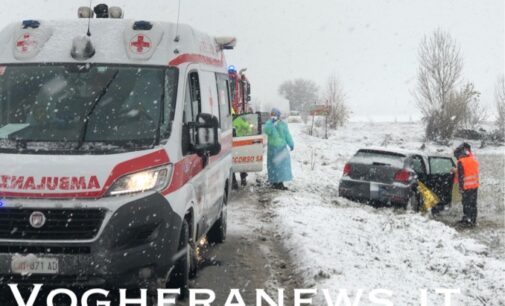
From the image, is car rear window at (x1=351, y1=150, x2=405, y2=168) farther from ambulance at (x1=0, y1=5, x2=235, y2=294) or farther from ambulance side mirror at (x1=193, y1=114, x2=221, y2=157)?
ambulance side mirror at (x1=193, y1=114, x2=221, y2=157)

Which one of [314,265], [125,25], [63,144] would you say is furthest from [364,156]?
[63,144]

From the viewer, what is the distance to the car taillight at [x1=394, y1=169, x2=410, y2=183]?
1253 centimetres

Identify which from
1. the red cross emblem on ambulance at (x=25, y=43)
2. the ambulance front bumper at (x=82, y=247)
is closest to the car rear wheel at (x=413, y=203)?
the ambulance front bumper at (x=82, y=247)

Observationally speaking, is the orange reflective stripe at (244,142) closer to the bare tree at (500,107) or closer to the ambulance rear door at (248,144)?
the ambulance rear door at (248,144)

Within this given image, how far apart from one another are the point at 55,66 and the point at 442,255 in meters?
5.79

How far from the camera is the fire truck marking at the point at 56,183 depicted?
484cm

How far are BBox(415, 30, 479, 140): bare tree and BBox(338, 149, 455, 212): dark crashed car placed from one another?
32.4 meters

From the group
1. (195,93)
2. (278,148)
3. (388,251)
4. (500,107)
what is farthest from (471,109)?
(195,93)

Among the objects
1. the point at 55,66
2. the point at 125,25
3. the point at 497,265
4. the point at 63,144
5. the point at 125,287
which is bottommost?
the point at 497,265

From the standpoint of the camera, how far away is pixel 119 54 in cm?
589

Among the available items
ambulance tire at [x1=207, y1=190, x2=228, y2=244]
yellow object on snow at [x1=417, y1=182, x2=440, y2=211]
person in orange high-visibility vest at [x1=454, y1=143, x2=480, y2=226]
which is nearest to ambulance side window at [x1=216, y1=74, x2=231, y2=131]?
ambulance tire at [x1=207, y1=190, x2=228, y2=244]

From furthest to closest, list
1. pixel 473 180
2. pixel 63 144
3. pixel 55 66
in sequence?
1. pixel 473 180
2. pixel 55 66
3. pixel 63 144

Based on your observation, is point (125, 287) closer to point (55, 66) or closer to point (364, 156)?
point (55, 66)

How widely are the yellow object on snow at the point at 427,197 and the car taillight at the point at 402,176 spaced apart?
656 millimetres
